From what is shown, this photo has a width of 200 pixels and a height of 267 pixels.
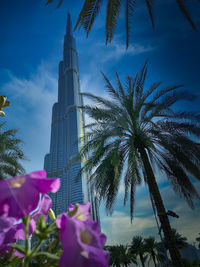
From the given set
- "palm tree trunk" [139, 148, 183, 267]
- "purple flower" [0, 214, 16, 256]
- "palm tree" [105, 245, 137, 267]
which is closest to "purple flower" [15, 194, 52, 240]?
"purple flower" [0, 214, 16, 256]

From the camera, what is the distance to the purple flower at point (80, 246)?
0.97 ft

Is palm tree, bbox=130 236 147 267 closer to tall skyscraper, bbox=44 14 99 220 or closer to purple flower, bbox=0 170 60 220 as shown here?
tall skyscraper, bbox=44 14 99 220

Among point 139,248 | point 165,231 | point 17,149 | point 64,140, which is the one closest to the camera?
point 165,231

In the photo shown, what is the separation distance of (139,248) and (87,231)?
114ft

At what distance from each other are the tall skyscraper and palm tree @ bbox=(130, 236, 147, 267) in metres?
23.8

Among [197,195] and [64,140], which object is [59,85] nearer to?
[64,140]

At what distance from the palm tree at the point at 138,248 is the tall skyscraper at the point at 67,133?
23.8 m

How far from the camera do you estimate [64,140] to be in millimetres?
82812

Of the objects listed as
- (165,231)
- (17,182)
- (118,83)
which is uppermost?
(118,83)

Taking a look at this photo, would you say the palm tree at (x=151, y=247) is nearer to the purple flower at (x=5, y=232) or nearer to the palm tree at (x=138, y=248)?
the palm tree at (x=138, y=248)

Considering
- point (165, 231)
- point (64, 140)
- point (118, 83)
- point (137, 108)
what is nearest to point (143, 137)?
point (137, 108)

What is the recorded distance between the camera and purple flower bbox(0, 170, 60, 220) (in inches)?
12.8

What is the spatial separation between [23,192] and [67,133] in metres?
83.8

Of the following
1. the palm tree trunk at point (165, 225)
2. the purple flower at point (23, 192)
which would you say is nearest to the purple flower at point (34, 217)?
the purple flower at point (23, 192)
